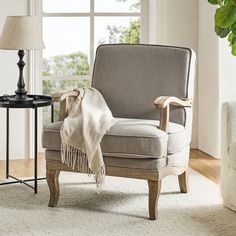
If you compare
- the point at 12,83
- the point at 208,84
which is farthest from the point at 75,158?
the point at 208,84

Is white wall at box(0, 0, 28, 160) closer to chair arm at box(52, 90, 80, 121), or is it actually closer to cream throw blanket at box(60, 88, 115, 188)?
chair arm at box(52, 90, 80, 121)

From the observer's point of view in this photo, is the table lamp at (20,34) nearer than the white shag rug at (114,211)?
No

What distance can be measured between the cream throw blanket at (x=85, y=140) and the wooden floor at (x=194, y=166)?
1112 mm

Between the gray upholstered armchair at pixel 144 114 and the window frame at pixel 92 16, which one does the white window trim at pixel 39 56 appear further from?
the gray upholstered armchair at pixel 144 114

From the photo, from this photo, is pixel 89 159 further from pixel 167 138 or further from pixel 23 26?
pixel 23 26

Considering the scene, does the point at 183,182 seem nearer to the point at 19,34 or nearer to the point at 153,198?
the point at 153,198

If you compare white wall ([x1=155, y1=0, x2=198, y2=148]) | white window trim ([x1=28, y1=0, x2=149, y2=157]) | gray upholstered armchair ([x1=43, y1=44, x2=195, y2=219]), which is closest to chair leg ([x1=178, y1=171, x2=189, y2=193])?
gray upholstered armchair ([x1=43, y1=44, x2=195, y2=219])

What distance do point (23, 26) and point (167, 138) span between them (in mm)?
1274

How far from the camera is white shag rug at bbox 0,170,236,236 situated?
9.81 ft

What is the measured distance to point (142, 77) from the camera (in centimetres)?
385

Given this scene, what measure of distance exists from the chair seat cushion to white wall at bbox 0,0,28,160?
164cm

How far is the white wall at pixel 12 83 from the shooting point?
4923 mm

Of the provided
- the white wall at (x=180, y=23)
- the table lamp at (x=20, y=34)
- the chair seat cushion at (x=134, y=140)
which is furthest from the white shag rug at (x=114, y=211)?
the white wall at (x=180, y=23)

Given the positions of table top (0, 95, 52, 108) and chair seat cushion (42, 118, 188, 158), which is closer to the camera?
chair seat cushion (42, 118, 188, 158)
